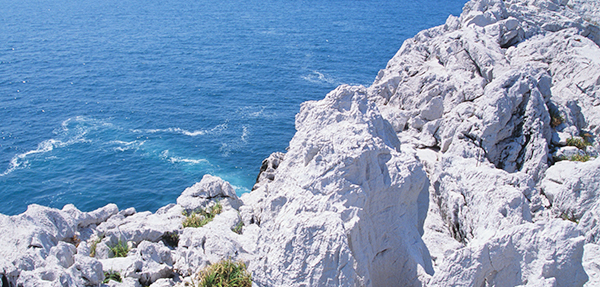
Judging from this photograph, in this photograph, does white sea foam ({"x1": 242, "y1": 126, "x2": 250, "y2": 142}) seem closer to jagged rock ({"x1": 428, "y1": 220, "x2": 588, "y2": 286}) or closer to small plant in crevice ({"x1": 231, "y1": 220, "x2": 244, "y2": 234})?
small plant in crevice ({"x1": 231, "y1": 220, "x2": 244, "y2": 234})

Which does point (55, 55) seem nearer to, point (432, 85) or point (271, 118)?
point (271, 118)

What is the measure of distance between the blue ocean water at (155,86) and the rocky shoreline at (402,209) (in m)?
27.2

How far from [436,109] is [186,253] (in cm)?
2585

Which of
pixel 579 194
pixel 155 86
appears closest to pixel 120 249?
pixel 579 194

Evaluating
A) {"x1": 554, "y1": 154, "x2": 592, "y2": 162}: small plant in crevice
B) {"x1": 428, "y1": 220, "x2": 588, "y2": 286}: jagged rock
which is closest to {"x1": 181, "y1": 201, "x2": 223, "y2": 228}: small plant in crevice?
{"x1": 428, "y1": 220, "x2": 588, "y2": 286}: jagged rock

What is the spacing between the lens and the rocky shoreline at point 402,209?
1634 centimetres

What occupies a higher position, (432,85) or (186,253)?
(432,85)

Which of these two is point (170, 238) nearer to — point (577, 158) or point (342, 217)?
point (342, 217)

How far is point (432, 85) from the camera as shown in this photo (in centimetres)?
4091

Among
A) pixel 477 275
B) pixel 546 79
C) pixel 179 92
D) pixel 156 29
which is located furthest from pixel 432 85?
pixel 156 29

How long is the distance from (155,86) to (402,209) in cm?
7915

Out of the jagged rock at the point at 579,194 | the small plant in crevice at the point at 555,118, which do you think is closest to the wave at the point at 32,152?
the small plant in crevice at the point at 555,118

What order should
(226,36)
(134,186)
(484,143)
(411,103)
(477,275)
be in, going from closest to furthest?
1. (477,275)
2. (484,143)
3. (411,103)
4. (134,186)
5. (226,36)

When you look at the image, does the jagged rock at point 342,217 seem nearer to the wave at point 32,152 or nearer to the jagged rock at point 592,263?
the jagged rock at point 592,263
